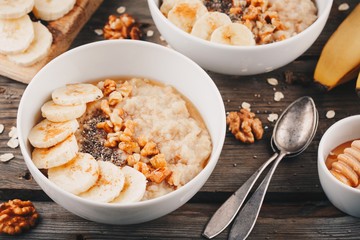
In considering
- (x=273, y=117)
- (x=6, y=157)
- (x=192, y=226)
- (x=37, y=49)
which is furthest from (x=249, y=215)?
(x=37, y=49)

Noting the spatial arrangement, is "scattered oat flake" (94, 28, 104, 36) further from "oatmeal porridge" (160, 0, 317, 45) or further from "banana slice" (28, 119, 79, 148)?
"banana slice" (28, 119, 79, 148)

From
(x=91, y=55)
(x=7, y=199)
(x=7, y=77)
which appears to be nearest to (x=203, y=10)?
(x=91, y=55)

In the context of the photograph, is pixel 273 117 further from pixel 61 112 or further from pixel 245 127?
pixel 61 112

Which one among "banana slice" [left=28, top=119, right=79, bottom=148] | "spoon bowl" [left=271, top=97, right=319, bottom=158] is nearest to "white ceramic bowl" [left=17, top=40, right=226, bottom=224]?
"banana slice" [left=28, top=119, right=79, bottom=148]

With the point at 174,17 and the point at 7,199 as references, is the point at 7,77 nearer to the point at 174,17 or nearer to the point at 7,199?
the point at 7,199

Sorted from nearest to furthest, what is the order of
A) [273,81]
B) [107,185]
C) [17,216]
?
[107,185]
[17,216]
[273,81]

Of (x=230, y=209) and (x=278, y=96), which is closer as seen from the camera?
(x=230, y=209)
